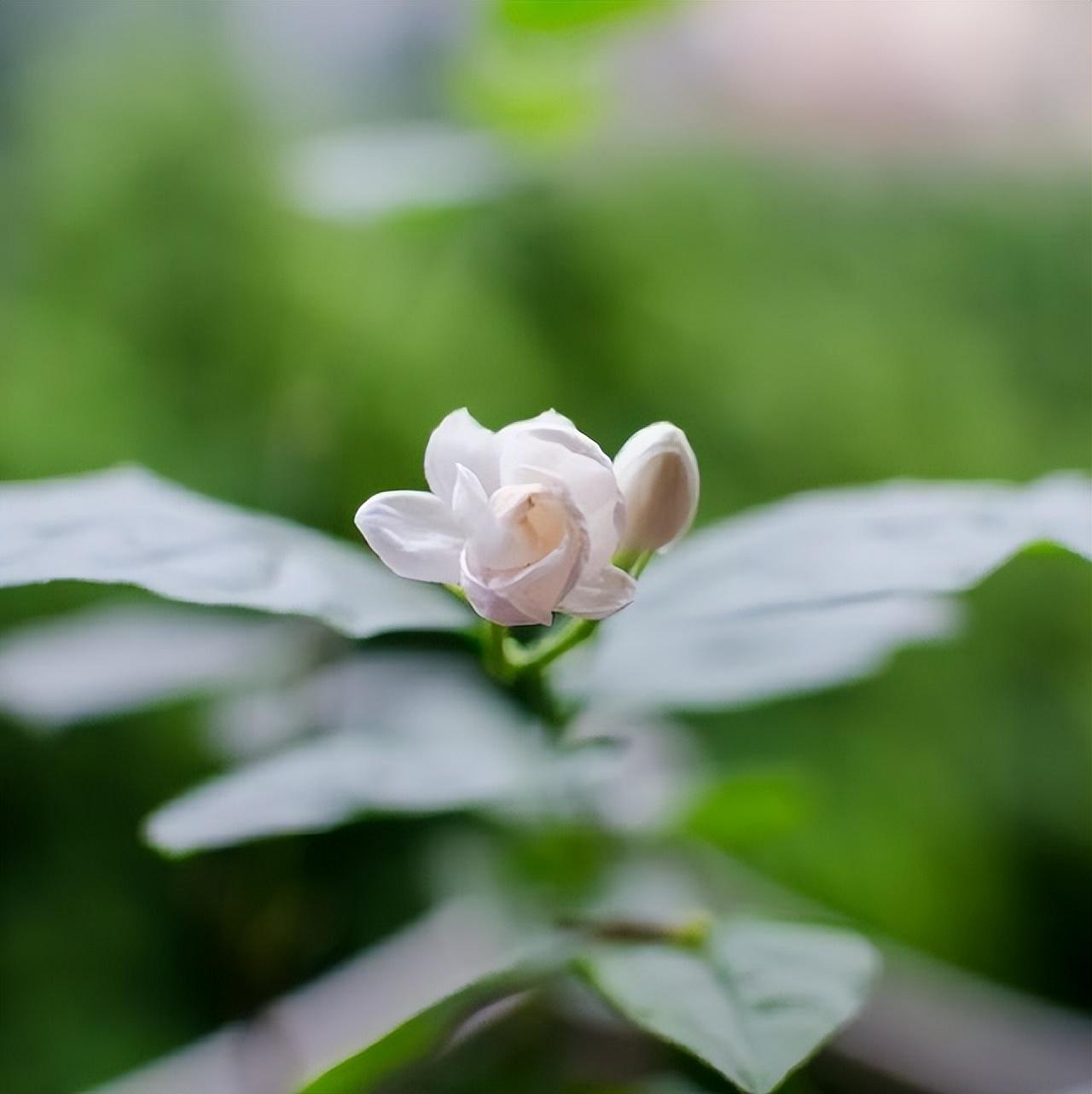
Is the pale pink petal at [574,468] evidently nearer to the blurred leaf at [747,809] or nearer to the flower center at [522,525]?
the flower center at [522,525]

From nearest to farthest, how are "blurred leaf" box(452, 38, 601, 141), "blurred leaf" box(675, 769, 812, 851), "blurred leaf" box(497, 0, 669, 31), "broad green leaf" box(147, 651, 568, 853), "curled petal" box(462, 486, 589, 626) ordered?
"curled petal" box(462, 486, 589, 626) < "broad green leaf" box(147, 651, 568, 853) < "blurred leaf" box(675, 769, 812, 851) < "blurred leaf" box(497, 0, 669, 31) < "blurred leaf" box(452, 38, 601, 141)

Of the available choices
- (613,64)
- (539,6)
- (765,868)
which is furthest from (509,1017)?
(613,64)

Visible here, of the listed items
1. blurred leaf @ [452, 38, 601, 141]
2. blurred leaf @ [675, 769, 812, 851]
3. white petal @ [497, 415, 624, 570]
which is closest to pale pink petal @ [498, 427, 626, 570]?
white petal @ [497, 415, 624, 570]

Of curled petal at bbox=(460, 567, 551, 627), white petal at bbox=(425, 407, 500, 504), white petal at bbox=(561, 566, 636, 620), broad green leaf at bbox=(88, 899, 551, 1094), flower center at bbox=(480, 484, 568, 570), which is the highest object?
white petal at bbox=(425, 407, 500, 504)

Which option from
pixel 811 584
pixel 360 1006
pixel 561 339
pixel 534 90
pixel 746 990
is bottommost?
pixel 360 1006

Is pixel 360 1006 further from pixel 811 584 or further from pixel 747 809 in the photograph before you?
pixel 811 584

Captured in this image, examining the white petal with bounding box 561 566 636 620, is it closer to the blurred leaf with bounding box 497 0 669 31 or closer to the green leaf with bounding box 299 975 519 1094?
the green leaf with bounding box 299 975 519 1094

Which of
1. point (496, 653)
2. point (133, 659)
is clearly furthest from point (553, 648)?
point (133, 659)
